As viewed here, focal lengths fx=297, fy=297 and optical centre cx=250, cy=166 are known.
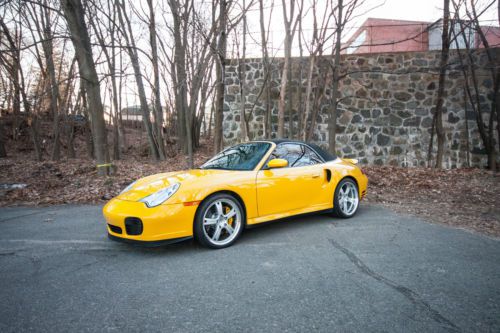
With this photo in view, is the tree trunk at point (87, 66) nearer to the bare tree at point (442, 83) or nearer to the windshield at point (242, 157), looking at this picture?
the windshield at point (242, 157)

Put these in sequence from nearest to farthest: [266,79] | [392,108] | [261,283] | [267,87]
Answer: [261,283]
[266,79]
[392,108]
[267,87]

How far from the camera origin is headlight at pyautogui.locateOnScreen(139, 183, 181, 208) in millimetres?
3211

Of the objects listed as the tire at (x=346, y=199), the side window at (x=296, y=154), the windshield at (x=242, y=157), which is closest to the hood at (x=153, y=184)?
the windshield at (x=242, y=157)

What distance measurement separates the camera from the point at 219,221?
3.51m

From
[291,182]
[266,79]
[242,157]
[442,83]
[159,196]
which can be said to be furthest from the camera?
[266,79]

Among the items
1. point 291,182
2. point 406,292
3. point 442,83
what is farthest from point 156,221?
point 442,83

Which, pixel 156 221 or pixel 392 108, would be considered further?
pixel 392 108

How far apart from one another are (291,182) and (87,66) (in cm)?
690

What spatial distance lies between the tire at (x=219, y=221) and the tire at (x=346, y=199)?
1757mm

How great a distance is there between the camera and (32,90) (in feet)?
56.9

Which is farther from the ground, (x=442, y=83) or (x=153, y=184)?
(x=442, y=83)

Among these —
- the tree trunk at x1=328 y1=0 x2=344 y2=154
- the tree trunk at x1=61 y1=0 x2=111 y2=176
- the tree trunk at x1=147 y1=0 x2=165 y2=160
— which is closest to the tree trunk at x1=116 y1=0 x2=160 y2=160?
the tree trunk at x1=147 y1=0 x2=165 y2=160

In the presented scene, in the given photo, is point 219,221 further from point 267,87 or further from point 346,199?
point 267,87

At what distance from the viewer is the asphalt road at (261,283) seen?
204 cm
